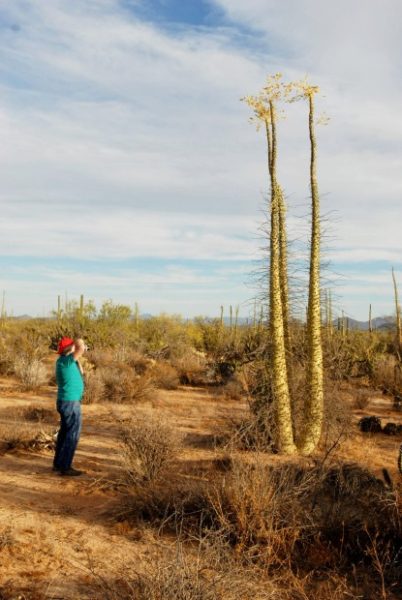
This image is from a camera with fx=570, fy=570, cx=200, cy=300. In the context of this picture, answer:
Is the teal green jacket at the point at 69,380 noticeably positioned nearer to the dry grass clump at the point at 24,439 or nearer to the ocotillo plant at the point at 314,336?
the dry grass clump at the point at 24,439

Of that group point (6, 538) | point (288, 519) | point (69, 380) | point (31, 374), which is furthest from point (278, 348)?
point (31, 374)

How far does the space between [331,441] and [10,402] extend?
7.03m

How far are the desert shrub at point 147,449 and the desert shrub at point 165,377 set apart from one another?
808 centimetres

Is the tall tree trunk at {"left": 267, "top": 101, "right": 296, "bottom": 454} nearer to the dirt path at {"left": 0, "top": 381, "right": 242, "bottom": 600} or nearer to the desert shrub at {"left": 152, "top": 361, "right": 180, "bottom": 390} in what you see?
the dirt path at {"left": 0, "top": 381, "right": 242, "bottom": 600}

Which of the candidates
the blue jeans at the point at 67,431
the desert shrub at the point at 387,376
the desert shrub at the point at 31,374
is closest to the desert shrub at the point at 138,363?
the desert shrub at the point at 31,374

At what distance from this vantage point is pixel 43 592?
13.1 ft

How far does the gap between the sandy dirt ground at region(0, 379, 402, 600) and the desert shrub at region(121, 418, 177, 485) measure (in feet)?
1.04

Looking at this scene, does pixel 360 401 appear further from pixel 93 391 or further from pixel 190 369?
pixel 93 391

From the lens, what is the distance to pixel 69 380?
6.93m

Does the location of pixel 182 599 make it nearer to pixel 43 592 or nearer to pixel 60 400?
pixel 43 592

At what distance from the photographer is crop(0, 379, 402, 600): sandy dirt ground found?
14.2ft

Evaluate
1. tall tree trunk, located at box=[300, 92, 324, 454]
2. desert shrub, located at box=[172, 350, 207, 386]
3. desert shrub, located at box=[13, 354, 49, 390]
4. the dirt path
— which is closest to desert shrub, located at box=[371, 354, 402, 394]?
desert shrub, located at box=[172, 350, 207, 386]

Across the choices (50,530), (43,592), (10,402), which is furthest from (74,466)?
(10,402)

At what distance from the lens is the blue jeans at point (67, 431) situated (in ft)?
22.6
